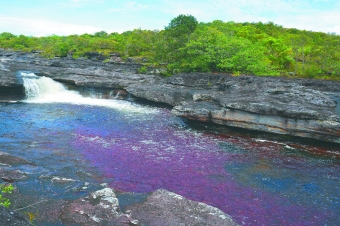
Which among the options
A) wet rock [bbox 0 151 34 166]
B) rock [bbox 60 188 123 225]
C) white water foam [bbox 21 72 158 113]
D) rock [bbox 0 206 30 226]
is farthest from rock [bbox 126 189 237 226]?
white water foam [bbox 21 72 158 113]

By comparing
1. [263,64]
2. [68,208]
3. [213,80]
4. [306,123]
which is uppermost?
[263,64]

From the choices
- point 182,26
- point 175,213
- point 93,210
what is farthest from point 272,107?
point 182,26

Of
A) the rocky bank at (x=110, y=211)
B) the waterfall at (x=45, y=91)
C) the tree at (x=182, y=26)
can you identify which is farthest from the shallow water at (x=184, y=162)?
the tree at (x=182, y=26)

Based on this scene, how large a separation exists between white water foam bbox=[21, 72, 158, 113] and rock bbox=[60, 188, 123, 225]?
20.4 m

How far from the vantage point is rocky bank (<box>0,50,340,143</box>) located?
828 inches

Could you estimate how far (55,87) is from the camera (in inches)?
1411

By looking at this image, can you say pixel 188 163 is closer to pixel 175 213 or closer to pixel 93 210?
pixel 175 213

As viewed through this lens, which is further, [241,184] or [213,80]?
[213,80]

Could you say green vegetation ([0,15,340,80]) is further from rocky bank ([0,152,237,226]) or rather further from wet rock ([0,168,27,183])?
wet rock ([0,168,27,183])

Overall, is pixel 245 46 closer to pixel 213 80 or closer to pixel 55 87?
pixel 213 80

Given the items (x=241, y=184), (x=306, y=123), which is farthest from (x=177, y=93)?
(x=241, y=184)

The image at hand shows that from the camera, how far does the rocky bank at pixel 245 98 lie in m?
21.0

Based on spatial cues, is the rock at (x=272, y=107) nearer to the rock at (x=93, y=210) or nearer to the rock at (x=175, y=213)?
the rock at (x=175, y=213)

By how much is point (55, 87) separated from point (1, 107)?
800cm
